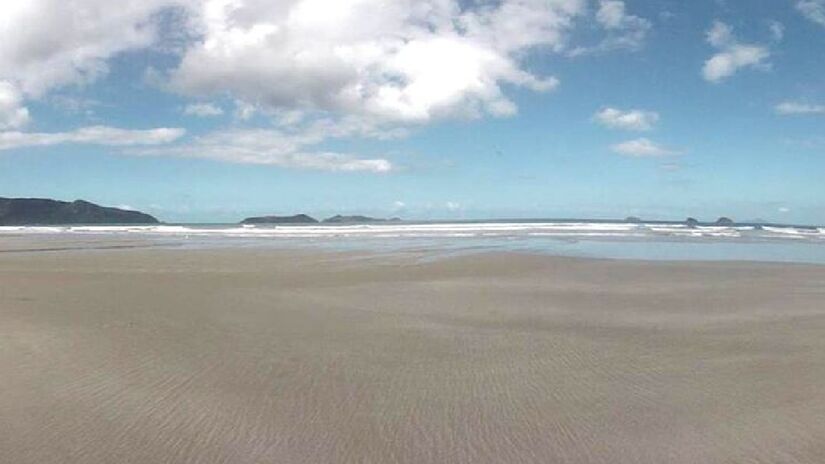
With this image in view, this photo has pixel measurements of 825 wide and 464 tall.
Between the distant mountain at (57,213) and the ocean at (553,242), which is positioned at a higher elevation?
the distant mountain at (57,213)

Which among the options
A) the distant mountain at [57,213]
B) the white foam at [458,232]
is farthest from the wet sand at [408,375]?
the distant mountain at [57,213]

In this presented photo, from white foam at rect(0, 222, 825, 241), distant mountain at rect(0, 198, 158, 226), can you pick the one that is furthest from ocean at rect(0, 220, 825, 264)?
distant mountain at rect(0, 198, 158, 226)

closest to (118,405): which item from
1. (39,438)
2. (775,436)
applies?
(39,438)

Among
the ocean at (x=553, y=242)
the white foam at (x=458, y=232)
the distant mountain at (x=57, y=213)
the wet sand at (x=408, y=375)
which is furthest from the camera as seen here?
the distant mountain at (x=57, y=213)

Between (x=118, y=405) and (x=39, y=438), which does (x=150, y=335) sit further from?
(x=39, y=438)

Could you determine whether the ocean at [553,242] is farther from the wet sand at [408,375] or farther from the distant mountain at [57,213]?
the distant mountain at [57,213]

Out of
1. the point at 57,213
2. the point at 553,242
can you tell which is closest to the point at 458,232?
the point at 553,242

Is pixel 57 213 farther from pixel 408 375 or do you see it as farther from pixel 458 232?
pixel 408 375
